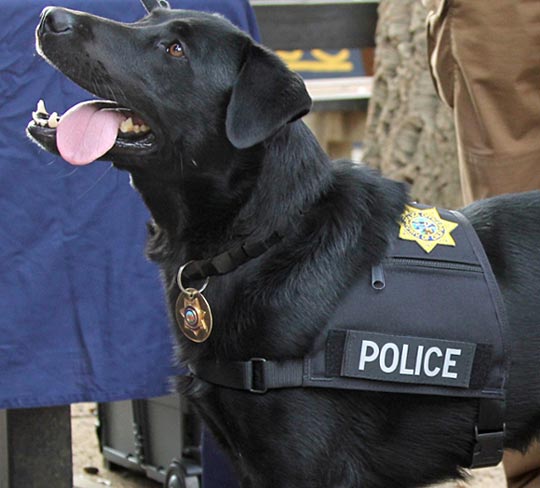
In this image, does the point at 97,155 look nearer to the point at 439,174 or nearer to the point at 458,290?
the point at 458,290

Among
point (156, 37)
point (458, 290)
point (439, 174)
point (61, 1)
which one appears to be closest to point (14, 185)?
point (61, 1)

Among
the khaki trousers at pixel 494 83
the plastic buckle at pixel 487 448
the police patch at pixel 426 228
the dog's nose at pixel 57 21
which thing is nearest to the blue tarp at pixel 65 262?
the dog's nose at pixel 57 21

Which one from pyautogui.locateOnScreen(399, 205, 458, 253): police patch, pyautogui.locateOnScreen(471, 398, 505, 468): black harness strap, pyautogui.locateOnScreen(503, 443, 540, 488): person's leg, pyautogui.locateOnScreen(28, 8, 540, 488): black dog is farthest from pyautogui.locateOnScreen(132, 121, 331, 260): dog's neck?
pyautogui.locateOnScreen(503, 443, 540, 488): person's leg

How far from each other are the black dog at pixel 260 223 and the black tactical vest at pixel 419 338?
1.4 inches

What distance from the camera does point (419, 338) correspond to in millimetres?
2791

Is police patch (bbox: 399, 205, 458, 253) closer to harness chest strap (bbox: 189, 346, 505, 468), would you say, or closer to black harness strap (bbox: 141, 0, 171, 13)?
harness chest strap (bbox: 189, 346, 505, 468)

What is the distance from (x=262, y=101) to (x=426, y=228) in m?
0.56

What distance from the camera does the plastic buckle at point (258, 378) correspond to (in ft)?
8.97

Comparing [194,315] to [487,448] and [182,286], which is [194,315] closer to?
[182,286]

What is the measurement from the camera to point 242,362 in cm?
277

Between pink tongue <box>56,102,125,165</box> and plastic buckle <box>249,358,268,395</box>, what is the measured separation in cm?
63

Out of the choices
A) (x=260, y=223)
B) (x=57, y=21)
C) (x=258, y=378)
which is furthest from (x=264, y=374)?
(x=57, y=21)

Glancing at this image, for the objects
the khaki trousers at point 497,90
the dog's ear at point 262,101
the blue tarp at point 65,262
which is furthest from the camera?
the khaki trousers at point 497,90

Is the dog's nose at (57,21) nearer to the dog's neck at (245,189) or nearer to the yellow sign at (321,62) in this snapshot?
the dog's neck at (245,189)
